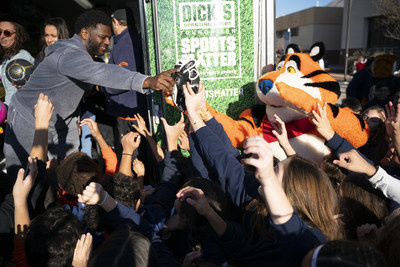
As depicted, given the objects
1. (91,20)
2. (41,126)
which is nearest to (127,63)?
(91,20)

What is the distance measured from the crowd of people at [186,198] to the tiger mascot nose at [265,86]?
1.40 feet

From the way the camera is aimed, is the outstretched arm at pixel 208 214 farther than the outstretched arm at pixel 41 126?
No

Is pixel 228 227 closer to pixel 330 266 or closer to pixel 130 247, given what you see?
pixel 130 247

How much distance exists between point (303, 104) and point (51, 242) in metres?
1.81

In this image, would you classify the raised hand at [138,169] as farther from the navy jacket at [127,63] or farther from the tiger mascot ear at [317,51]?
the tiger mascot ear at [317,51]

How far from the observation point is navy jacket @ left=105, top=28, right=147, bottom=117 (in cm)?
313

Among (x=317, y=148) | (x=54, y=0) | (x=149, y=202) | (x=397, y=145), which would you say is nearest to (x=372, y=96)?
(x=317, y=148)

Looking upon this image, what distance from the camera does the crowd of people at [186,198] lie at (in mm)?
1146

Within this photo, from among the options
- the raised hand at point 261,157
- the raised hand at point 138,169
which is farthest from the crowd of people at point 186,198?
the raised hand at point 138,169

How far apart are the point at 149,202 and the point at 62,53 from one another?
4.40ft

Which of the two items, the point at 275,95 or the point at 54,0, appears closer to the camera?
the point at 275,95

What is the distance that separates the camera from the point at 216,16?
2.74 m

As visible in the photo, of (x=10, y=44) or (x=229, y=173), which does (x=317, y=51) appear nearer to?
(x=229, y=173)

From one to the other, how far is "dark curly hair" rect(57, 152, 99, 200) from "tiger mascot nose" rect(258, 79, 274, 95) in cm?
145
